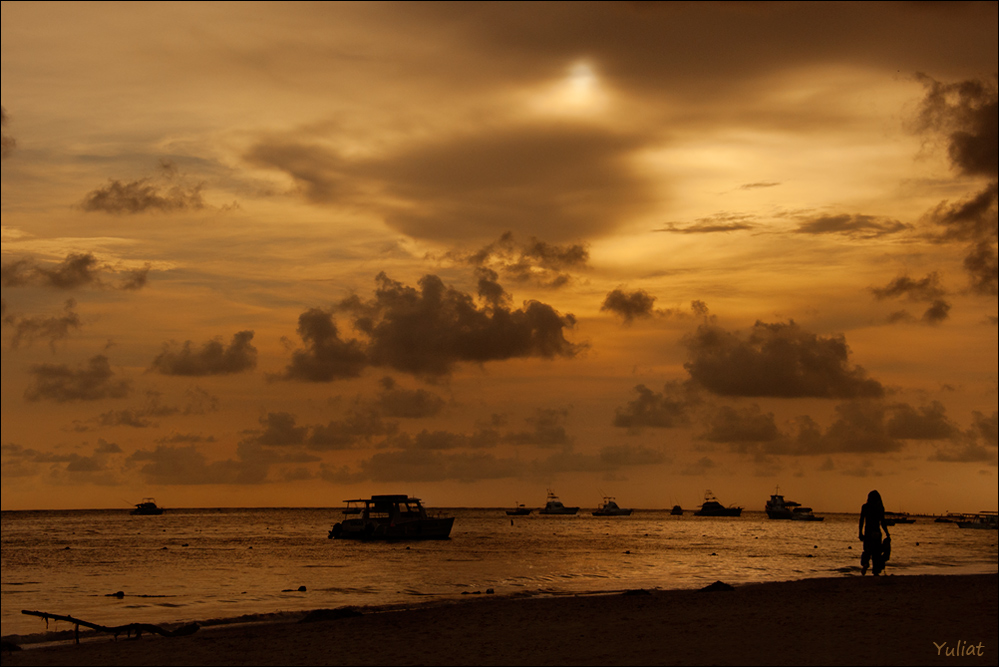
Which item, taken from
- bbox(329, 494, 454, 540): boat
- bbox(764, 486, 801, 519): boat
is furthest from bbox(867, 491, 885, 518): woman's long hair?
bbox(764, 486, 801, 519): boat

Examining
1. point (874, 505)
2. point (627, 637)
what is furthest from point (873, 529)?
point (627, 637)

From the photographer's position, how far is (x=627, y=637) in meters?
20.6

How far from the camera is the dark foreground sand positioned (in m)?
18.2

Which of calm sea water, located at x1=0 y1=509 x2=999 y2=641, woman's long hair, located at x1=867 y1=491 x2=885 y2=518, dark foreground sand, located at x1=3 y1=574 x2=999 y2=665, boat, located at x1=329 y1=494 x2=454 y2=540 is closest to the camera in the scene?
dark foreground sand, located at x1=3 y1=574 x2=999 y2=665

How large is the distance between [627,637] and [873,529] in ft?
20.2

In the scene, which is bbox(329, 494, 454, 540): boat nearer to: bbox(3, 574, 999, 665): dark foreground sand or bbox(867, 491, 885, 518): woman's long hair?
bbox(3, 574, 999, 665): dark foreground sand

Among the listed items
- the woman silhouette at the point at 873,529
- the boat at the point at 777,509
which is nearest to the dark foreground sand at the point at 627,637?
the woman silhouette at the point at 873,529

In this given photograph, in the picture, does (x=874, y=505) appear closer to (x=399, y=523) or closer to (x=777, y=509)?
(x=399, y=523)

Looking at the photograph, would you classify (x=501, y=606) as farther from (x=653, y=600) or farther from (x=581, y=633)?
(x=581, y=633)

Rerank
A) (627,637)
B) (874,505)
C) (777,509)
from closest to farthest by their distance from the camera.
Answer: (874,505) < (627,637) < (777,509)

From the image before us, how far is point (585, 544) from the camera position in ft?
300

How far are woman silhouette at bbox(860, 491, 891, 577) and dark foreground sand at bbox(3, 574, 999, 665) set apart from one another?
5.39ft

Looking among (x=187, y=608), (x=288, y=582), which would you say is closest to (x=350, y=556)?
(x=288, y=582)

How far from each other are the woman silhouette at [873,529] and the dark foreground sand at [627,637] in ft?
5.39
